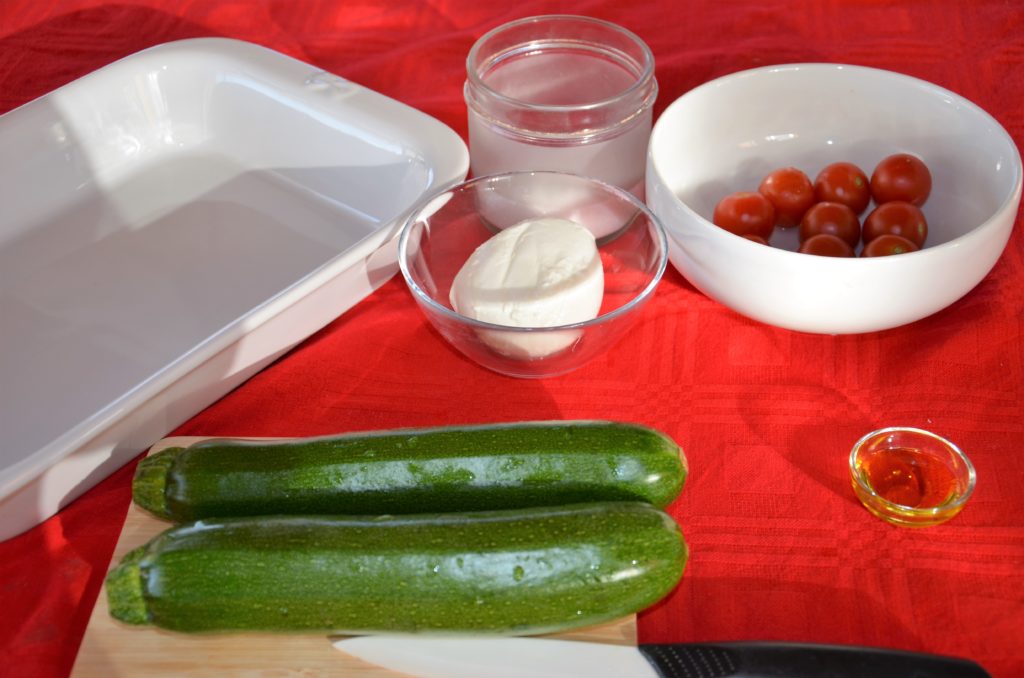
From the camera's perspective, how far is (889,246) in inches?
46.4

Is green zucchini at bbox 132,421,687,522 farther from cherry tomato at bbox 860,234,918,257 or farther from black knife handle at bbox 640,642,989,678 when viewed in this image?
cherry tomato at bbox 860,234,918,257

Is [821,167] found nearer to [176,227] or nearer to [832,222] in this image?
[832,222]

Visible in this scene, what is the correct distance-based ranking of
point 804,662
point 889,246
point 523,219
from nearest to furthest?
point 804,662
point 889,246
point 523,219

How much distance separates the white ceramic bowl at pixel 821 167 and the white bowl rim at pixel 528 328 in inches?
0.9

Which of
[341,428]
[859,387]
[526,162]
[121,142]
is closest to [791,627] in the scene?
[859,387]

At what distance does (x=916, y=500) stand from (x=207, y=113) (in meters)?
1.13

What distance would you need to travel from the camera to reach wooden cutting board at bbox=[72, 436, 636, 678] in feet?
2.95

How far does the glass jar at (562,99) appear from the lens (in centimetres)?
128

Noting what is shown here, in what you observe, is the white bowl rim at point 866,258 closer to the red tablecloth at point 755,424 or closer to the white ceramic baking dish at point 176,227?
the red tablecloth at point 755,424

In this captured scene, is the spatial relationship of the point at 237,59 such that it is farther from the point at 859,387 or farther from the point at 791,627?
the point at 791,627

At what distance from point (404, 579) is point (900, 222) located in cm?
74

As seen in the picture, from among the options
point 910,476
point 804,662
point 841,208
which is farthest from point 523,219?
point 804,662

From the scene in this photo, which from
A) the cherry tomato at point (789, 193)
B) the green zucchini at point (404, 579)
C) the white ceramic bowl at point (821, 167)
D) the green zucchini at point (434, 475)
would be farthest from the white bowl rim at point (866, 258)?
the green zucchini at point (404, 579)

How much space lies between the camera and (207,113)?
1.54 m
